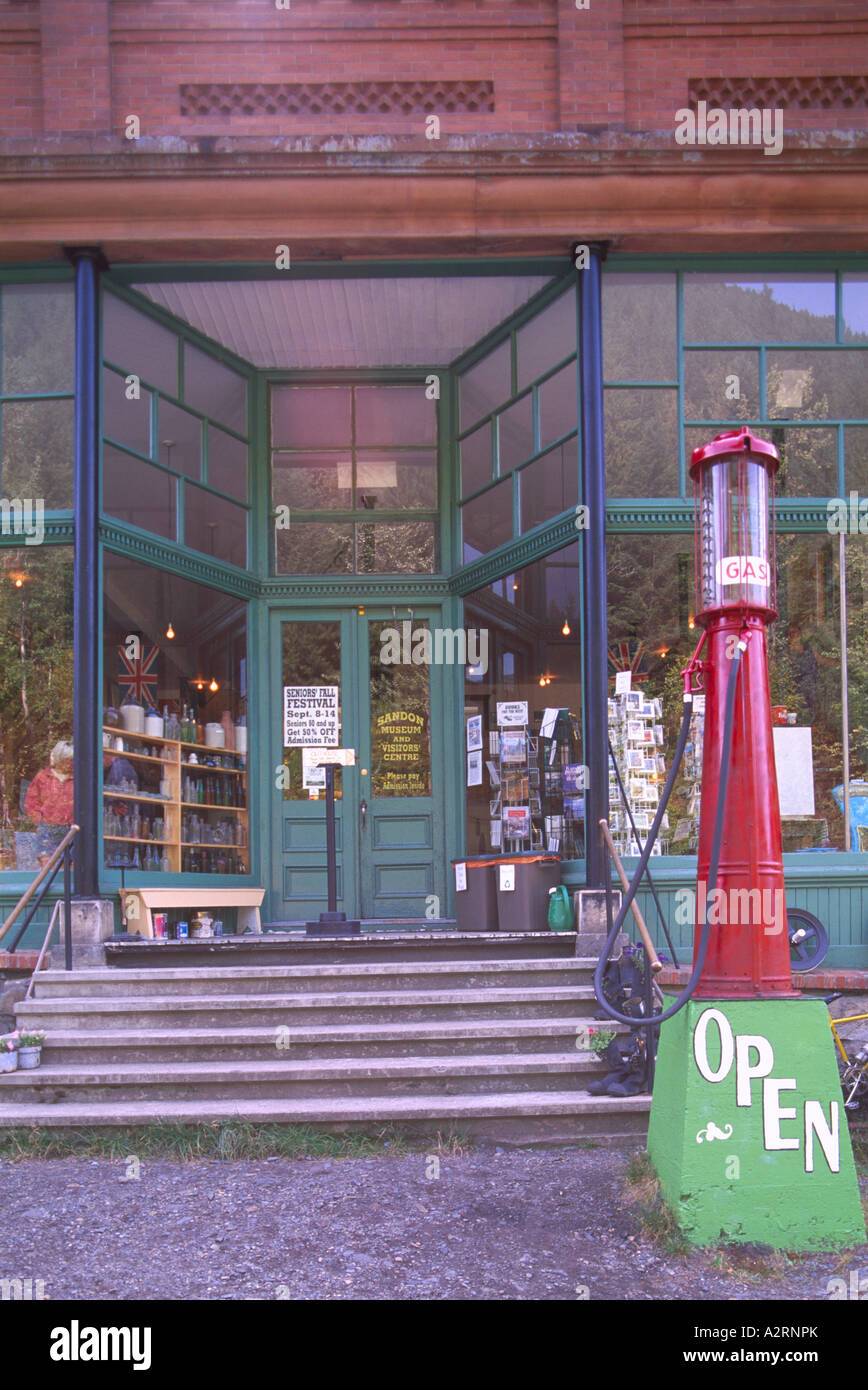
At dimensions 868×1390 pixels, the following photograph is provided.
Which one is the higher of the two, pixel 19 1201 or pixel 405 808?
pixel 405 808

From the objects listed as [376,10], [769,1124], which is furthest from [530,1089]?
[376,10]

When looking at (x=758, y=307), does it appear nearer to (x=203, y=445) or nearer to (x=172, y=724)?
(x=203, y=445)

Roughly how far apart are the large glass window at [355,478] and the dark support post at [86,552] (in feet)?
7.29

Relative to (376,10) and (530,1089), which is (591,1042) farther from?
(376,10)

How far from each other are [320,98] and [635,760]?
4.86 metres

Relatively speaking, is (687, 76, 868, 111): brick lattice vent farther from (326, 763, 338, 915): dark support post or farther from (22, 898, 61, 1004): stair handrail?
(22, 898, 61, 1004): stair handrail

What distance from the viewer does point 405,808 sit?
32.2 ft

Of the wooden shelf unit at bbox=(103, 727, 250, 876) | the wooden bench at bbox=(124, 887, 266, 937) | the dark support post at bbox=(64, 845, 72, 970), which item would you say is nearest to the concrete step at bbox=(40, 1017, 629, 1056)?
the dark support post at bbox=(64, 845, 72, 970)

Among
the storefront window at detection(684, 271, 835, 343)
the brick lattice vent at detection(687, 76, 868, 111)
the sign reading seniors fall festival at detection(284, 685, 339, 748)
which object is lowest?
the sign reading seniors fall festival at detection(284, 685, 339, 748)

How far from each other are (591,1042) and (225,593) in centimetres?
473

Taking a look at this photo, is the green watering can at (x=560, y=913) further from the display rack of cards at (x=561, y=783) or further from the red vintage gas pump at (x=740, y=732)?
the red vintage gas pump at (x=740, y=732)

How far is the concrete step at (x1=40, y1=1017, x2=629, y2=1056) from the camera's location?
652cm

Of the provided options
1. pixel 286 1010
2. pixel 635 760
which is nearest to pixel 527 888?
pixel 635 760

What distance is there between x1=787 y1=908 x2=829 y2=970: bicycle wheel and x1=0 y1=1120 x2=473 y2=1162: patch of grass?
2.75 metres
